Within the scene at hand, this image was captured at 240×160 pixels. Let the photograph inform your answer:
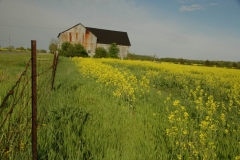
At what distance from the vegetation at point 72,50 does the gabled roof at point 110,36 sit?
347 inches

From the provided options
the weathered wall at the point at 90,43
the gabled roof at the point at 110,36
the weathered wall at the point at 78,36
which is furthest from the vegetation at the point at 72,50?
the gabled roof at the point at 110,36

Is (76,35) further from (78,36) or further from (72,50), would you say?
(72,50)

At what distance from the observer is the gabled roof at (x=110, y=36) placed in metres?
48.6

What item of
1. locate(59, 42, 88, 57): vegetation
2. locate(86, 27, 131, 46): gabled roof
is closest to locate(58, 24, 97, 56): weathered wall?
locate(59, 42, 88, 57): vegetation

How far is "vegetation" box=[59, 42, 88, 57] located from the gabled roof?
8.81 metres

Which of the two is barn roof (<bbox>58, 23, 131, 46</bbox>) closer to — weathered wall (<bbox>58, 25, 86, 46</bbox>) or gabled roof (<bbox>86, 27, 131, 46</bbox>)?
gabled roof (<bbox>86, 27, 131, 46</bbox>)

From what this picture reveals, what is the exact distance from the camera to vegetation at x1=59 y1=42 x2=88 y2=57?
127 feet

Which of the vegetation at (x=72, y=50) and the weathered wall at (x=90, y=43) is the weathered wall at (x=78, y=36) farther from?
the vegetation at (x=72, y=50)

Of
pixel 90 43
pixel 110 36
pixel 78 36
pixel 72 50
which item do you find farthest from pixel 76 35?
pixel 110 36

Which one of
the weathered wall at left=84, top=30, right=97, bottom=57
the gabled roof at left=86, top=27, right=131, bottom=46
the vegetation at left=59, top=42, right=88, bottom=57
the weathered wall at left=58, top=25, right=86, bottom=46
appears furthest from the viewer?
the gabled roof at left=86, top=27, right=131, bottom=46

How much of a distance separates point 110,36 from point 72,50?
1535cm

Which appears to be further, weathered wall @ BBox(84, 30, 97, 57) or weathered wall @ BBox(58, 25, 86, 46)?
weathered wall @ BBox(84, 30, 97, 57)

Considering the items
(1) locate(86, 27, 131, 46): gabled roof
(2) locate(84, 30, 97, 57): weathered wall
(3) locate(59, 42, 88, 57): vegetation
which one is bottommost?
(3) locate(59, 42, 88, 57): vegetation

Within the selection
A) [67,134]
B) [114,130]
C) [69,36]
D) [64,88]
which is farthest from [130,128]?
[69,36]
